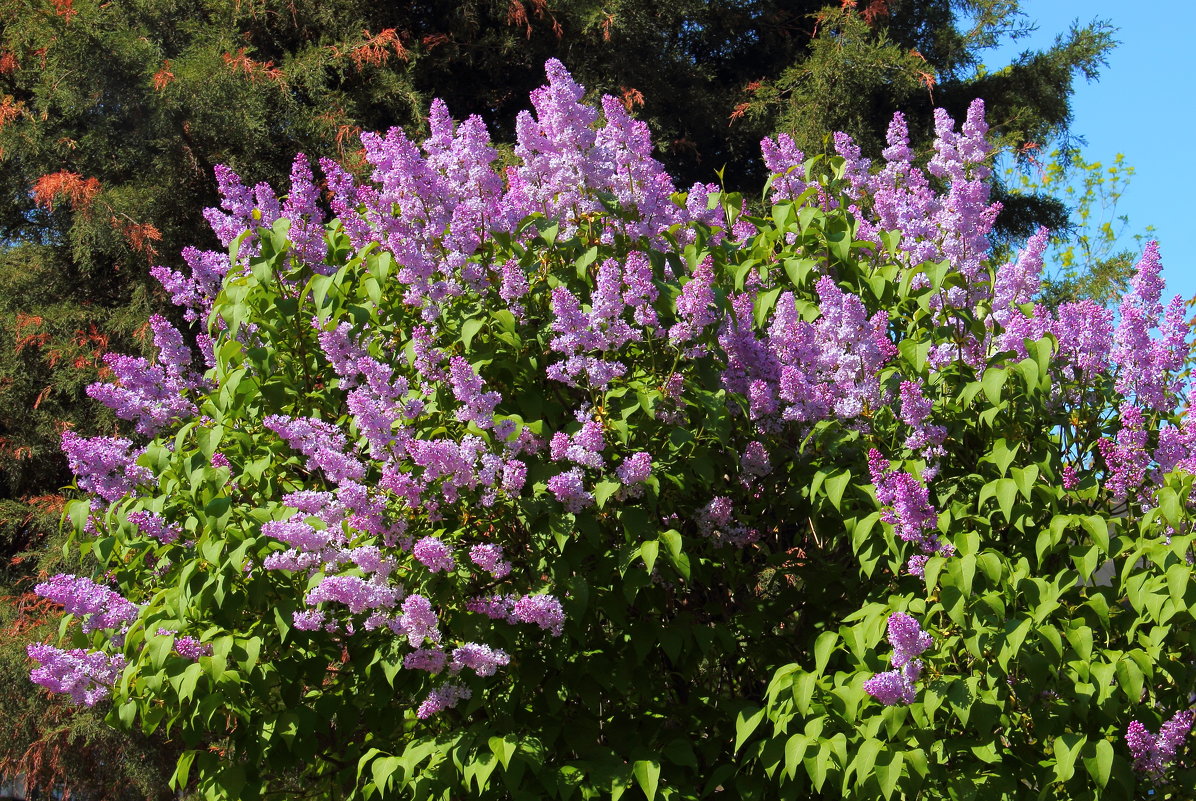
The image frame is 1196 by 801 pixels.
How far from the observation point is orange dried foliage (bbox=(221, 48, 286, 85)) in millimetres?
8812

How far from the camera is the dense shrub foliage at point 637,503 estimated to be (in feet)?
10.4

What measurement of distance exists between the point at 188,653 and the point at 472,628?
80 cm

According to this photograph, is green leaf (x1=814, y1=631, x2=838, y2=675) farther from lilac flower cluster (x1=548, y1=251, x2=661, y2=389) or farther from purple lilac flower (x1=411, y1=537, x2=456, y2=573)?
purple lilac flower (x1=411, y1=537, x2=456, y2=573)

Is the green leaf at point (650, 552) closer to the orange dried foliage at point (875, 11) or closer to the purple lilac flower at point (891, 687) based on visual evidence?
the purple lilac flower at point (891, 687)

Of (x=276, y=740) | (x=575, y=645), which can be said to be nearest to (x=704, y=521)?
(x=575, y=645)

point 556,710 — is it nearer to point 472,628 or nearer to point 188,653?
point 472,628

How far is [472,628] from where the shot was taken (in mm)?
3283

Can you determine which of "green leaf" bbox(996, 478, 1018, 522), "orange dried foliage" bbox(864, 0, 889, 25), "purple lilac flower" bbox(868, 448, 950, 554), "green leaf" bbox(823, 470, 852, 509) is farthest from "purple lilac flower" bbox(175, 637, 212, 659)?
"orange dried foliage" bbox(864, 0, 889, 25)

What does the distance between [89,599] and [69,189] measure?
554 cm

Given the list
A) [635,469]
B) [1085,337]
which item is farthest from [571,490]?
[1085,337]

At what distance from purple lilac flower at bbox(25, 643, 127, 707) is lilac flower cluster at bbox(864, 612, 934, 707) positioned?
7.61 ft

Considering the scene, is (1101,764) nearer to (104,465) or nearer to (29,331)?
(104,465)

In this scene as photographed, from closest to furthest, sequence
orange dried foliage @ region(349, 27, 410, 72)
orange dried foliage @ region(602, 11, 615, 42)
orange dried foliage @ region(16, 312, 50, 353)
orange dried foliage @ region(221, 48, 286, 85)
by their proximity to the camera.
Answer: orange dried foliage @ region(221, 48, 286, 85) → orange dried foliage @ region(16, 312, 50, 353) → orange dried foliage @ region(349, 27, 410, 72) → orange dried foliage @ region(602, 11, 615, 42)

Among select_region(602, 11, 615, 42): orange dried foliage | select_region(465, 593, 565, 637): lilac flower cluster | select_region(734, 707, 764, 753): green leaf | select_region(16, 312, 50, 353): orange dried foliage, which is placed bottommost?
select_region(16, 312, 50, 353): orange dried foliage
